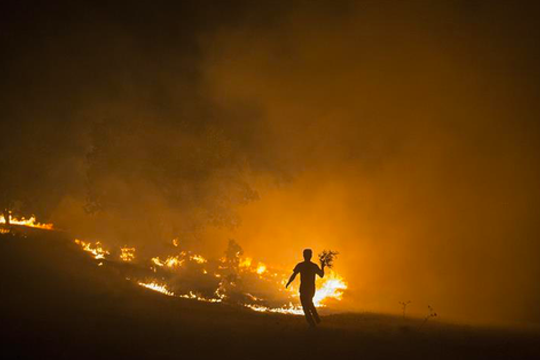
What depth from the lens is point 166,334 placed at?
12.8 m

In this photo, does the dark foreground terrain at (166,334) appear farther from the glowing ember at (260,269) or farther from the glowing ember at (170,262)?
the glowing ember at (260,269)

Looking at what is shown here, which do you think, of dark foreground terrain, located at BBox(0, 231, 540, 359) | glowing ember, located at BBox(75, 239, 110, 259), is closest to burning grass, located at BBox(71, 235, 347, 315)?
glowing ember, located at BBox(75, 239, 110, 259)

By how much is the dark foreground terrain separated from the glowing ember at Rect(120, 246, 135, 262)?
12.2 meters

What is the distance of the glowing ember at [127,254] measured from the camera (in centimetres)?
3247

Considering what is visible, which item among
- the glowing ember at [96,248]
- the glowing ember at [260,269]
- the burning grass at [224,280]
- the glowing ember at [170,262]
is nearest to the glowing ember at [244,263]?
the burning grass at [224,280]

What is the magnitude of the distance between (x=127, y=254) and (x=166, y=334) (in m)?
21.4

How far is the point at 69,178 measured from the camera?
128 ft

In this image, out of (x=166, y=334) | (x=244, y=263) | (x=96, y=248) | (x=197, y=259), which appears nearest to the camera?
(x=166, y=334)

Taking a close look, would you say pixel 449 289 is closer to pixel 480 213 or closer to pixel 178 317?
pixel 480 213

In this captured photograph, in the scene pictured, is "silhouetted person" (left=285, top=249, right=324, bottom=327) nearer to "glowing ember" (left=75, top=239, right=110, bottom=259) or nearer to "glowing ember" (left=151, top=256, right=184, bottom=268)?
"glowing ember" (left=151, top=256, right=184, bottom=268)

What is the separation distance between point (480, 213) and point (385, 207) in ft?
33.8

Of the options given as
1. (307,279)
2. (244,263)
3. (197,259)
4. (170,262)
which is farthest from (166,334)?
(244,263)

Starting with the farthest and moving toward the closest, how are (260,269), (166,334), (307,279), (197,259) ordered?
1. (260,269)
2. (197,259)
3. (307,279)
4. (166,334)

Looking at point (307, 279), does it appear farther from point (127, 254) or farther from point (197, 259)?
point (127, 254)
